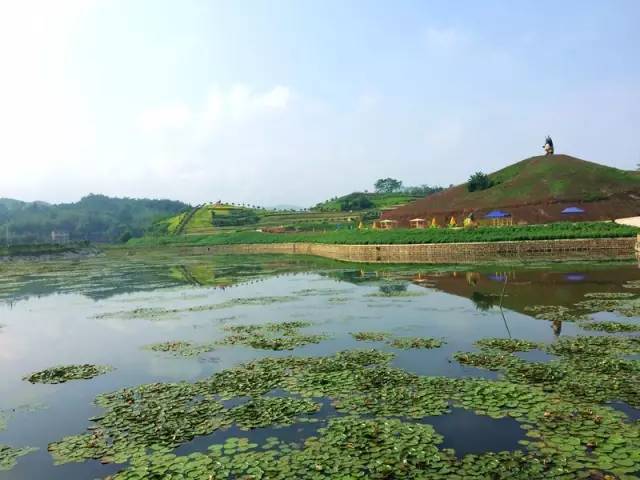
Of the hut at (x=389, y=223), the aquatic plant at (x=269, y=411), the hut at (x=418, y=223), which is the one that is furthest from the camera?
the hut at (x=389, y=223)

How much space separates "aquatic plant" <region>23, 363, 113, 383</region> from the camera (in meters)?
13.3

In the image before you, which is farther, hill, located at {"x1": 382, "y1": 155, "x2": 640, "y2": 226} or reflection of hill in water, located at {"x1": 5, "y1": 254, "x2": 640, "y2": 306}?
hill, located at {"x1": 382, "y1": 155, "x2": 640, "y2": 226}

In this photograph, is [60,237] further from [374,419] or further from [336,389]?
[374,419]

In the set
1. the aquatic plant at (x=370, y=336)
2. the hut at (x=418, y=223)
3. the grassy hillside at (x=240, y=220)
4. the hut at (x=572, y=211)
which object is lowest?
the aquatic plant at (x=370, y=336)

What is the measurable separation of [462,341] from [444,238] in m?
31.5

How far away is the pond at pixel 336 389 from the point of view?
7812mm

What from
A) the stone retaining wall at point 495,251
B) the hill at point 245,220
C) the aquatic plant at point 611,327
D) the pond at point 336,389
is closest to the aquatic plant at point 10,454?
the pond at point 336,389

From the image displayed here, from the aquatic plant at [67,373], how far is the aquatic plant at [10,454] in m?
4.25

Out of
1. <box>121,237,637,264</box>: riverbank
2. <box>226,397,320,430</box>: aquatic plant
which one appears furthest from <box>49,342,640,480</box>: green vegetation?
<box>121,237,637,264</box>: riverbank

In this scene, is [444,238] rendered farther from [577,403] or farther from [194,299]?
[577,403]

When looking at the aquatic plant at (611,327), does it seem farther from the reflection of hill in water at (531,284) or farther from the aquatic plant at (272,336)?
the aquatic plant at (272,336)

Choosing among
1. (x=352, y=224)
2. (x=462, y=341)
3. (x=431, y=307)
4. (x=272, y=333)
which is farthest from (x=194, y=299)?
(x=352, y=224)

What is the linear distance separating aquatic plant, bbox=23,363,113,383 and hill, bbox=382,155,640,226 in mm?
47679

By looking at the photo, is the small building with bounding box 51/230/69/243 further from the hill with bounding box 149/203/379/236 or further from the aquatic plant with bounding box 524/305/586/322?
the aquatic plant with bounding box 524/305/586/322
